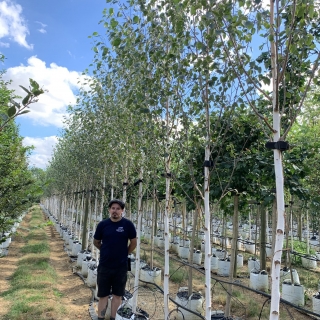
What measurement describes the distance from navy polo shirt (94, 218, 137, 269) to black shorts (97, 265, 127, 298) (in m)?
0.08

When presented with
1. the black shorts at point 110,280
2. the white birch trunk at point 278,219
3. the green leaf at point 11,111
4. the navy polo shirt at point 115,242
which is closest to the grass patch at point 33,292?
the navy polo shirt at point 115,242

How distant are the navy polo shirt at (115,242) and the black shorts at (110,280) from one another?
76mm

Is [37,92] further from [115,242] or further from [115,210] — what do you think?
[115,242]

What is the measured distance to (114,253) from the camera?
4.75 meters

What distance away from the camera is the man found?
4754mm

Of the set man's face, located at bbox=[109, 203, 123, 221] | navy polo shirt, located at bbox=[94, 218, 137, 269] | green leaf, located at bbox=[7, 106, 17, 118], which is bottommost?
navy polo shirt, located at bbox=[94, 218, 137, 269]

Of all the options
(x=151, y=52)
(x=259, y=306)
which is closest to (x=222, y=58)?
(x=151, y=52)

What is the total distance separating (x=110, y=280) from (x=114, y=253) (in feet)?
1.47

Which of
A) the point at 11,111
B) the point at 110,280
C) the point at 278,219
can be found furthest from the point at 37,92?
the point at 110,280

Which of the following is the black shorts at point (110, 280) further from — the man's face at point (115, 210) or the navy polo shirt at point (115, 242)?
the man's face at point (115, 210)

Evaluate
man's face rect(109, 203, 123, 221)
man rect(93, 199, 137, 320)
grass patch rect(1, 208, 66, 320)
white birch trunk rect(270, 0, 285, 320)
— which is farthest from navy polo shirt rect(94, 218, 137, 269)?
white birch trunk rect(270, 0, 285, 320)

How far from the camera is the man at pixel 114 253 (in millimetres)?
4754

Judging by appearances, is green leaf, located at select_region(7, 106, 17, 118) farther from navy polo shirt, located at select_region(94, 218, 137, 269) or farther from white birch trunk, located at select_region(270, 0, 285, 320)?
navy polo shirt, located at select_region(94, 218, 137, 269)

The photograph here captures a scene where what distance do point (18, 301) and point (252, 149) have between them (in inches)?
232
